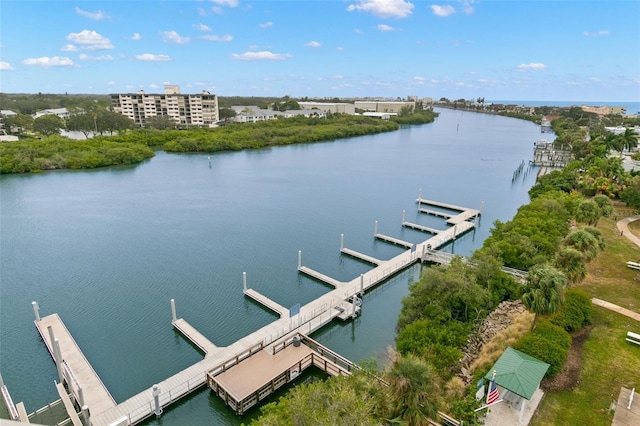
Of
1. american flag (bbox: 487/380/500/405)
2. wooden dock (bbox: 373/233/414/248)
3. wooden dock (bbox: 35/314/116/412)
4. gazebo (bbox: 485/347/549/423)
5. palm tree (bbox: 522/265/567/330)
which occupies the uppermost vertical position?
palm tree (bbox: 522/265/567/330)

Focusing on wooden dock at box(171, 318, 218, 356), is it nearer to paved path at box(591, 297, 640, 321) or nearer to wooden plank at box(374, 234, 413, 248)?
wooden plank at box(374, 234, 413, 248)

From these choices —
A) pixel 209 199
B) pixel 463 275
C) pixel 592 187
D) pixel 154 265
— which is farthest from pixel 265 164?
pixel 463 275

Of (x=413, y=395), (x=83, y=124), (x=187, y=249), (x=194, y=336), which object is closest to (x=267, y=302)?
(x=194, y=336)

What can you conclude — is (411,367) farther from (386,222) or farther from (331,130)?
(331,130)

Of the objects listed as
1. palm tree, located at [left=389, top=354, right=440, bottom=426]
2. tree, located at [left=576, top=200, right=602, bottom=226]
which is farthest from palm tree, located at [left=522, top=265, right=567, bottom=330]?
tree, located at [left=576, top=200, right=602, bottom=226]

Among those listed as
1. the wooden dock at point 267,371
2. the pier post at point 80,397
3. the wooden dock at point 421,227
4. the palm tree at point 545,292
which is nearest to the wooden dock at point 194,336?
the wooden dock at point 267,371
